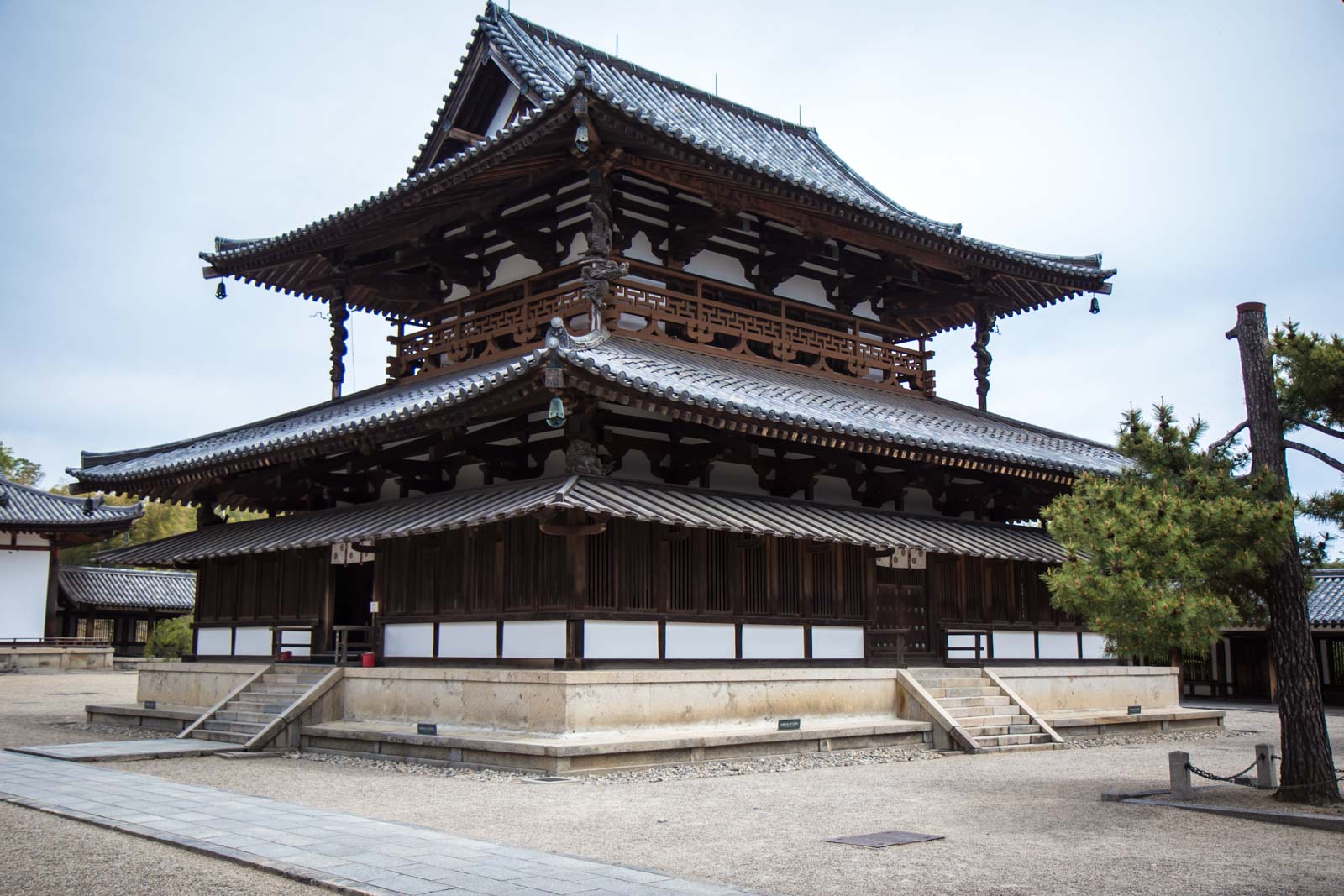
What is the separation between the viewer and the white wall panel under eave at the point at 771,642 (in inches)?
679

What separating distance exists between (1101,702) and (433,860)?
659 inches

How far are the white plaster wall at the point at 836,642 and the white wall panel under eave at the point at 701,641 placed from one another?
172 centimetres

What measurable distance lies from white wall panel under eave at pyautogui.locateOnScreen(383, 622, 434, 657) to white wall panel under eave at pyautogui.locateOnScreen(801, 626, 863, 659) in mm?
5946

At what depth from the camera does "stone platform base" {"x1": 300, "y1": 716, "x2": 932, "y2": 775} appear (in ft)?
45.6

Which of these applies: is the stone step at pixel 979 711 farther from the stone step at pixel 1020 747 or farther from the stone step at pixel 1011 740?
the stone step at pixel 1020 747

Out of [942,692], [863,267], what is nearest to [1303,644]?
[942,692]

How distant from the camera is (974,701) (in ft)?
62.1

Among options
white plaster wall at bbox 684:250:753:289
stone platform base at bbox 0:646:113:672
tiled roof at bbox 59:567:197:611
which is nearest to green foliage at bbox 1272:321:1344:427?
white plaster wall at bbox 684:250:753:289

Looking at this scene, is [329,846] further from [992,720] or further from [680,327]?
[992,720]

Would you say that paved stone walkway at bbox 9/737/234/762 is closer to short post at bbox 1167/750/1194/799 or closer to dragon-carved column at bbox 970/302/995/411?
short post at bbox 1167/750/1194/799

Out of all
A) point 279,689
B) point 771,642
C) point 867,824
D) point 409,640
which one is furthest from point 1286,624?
point 279,689

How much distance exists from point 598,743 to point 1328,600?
30407mm

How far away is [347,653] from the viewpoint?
19.5 m

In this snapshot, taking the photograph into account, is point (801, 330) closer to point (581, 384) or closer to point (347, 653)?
point (581, 384)
